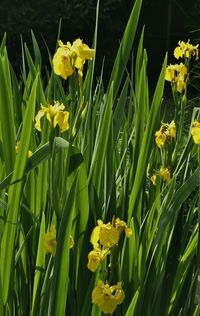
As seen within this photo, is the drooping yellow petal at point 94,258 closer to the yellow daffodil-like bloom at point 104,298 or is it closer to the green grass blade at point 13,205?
the yellow daffodil-like bloom at point 104,298

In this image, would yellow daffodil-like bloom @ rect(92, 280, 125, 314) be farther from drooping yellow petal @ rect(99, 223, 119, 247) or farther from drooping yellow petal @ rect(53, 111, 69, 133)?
drooping yellow petal @ rect(53, 111, 69, 133)

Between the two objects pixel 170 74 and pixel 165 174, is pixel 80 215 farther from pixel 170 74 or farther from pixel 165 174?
pixel 170 74

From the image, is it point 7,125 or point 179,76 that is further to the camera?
point 179,76

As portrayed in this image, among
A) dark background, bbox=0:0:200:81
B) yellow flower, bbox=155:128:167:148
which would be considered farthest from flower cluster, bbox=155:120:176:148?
dark background, bbox=0:0:200:81

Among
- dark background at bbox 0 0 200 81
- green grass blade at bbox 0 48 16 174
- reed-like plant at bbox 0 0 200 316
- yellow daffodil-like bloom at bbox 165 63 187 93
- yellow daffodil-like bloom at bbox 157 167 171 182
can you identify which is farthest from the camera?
dark background at bbox 0 0 200 81

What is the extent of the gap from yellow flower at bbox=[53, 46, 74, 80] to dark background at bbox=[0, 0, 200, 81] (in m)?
3.86

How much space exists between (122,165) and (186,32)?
535cm

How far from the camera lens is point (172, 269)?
0.94 metres

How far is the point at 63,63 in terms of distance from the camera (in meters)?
0.77

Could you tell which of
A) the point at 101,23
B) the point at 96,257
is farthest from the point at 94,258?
the point at 101,23

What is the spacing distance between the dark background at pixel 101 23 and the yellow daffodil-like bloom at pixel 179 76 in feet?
11.2

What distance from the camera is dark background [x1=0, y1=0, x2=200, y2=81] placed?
521cm

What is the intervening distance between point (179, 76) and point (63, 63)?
45 cm

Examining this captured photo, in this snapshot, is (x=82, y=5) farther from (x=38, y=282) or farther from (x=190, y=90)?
(x=38, y=282)
